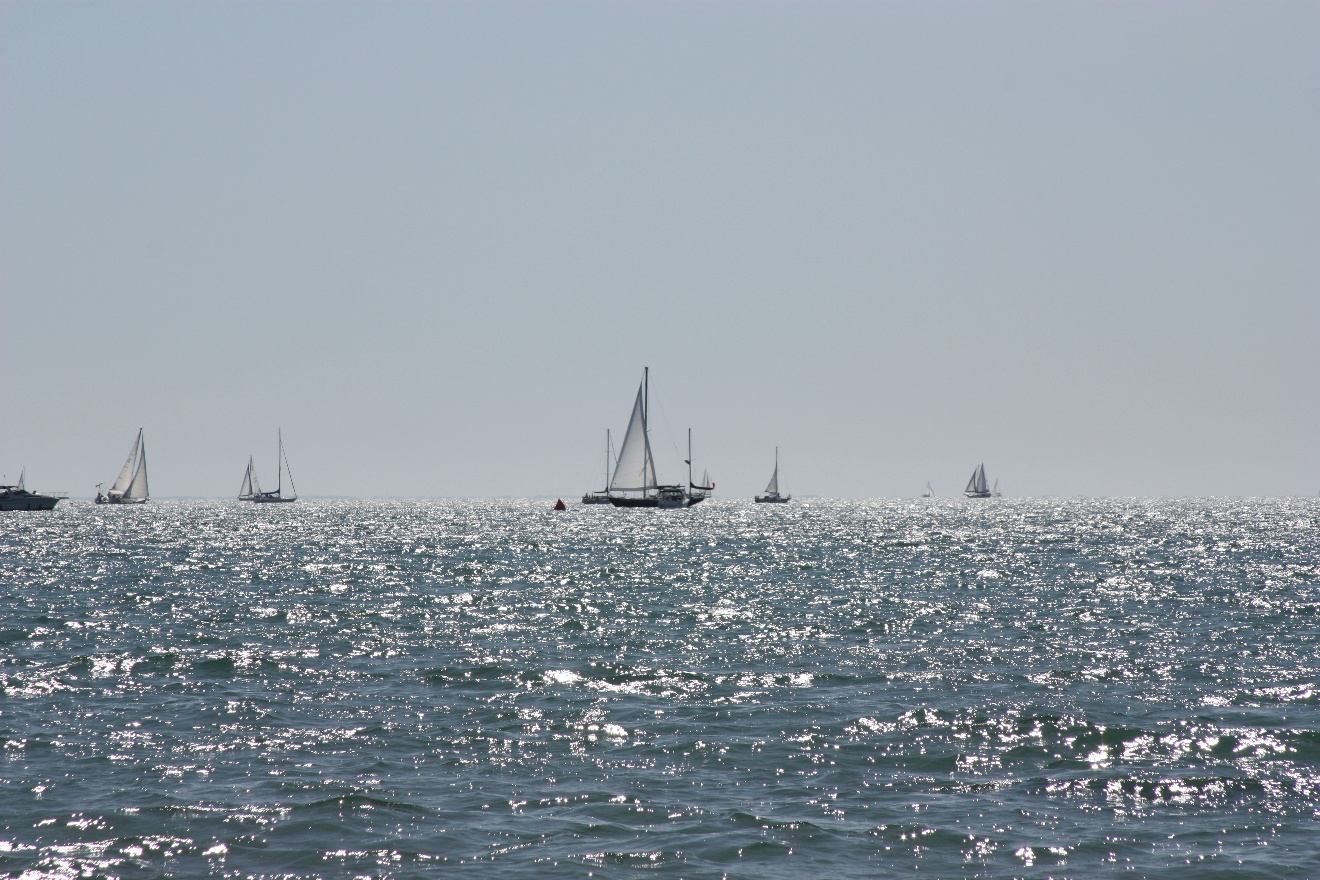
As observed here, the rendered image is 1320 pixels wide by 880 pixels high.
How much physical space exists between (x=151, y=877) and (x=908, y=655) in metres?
20.9

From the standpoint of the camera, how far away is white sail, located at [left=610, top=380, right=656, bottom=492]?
478 ft

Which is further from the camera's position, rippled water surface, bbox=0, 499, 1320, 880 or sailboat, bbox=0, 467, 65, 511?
sailboat, bbox=0, 467, 65, 511

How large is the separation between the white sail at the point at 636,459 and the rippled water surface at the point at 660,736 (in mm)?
98901

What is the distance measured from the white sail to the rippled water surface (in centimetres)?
9890

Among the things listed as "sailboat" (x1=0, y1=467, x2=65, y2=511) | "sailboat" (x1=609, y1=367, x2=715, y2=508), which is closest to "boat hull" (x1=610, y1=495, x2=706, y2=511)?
"sailboat" (x1=609, y1=367, x2=715, y2=508)

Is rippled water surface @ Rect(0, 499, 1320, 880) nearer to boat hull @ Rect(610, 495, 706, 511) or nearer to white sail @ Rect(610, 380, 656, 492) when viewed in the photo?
white sail @ Rect(610, 380, 656, 492)

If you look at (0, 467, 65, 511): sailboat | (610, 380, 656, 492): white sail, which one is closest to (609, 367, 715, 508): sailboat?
(610, 380, 656, 492): white sail

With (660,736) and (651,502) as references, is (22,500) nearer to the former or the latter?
(651,502)

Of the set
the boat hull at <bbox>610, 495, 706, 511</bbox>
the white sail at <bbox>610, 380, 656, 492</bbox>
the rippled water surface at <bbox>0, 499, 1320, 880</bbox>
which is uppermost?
the white sail at <bbox>610, 380, 656, 492</bbox>

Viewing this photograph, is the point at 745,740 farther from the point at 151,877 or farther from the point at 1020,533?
the point at 1020,533

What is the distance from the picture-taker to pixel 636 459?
151750 millimetres

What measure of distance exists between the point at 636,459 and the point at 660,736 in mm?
131596

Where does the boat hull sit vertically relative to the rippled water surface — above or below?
above

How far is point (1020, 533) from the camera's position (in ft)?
382
